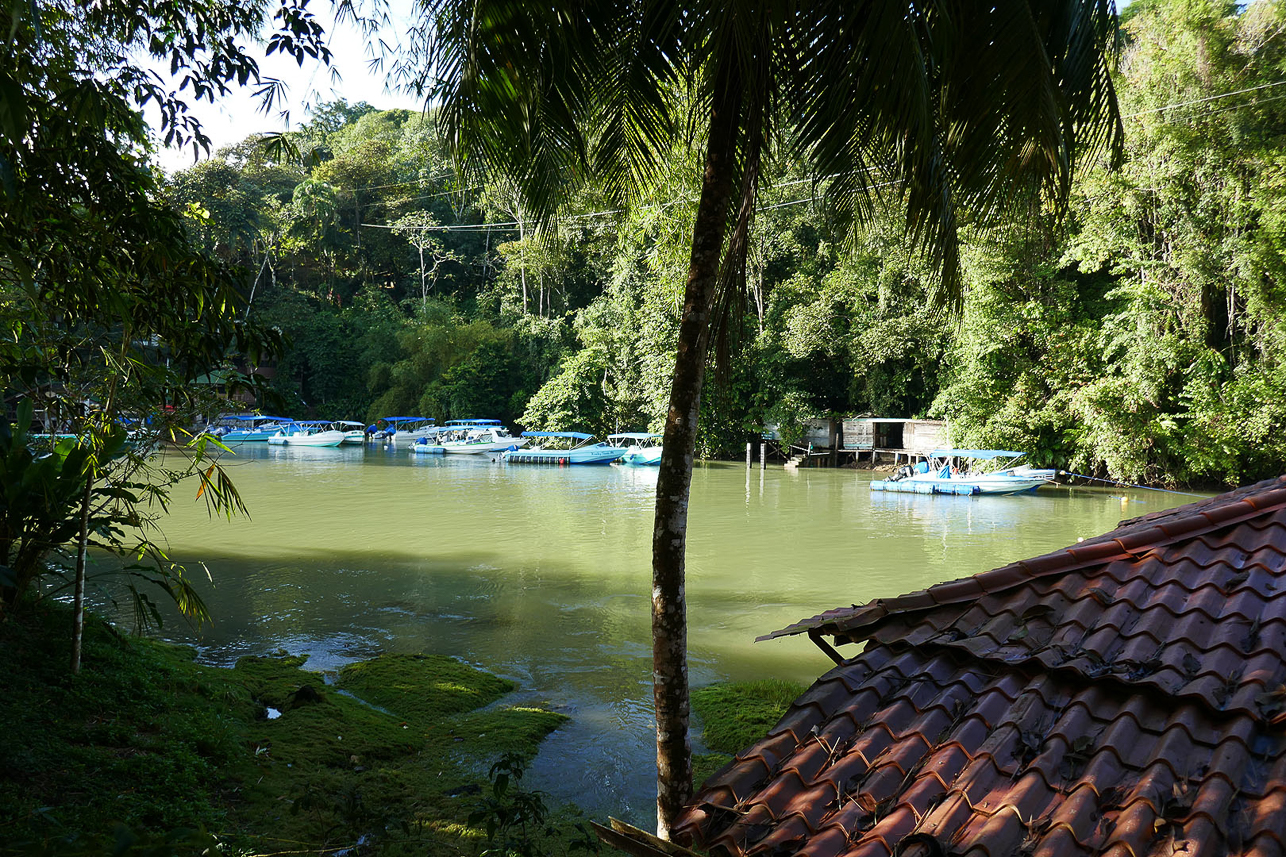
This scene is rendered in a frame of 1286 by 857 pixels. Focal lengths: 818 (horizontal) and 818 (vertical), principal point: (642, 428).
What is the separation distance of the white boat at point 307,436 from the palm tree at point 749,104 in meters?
39.5

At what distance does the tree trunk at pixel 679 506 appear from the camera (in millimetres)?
4258

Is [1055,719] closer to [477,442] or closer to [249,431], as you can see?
[477,442]

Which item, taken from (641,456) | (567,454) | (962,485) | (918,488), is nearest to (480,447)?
(567,454)

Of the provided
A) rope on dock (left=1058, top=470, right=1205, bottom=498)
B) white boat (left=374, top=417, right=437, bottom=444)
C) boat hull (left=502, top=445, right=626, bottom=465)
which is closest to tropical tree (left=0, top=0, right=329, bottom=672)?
rope on dock (left=1058, top=470, right=1205, bottom=498)

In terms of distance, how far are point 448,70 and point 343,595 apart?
10.1 metres

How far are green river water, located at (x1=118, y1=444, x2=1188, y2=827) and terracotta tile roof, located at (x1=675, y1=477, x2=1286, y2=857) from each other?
356cm

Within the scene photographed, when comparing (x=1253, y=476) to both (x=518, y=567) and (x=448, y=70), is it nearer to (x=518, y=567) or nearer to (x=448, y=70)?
(x=518, y=567)

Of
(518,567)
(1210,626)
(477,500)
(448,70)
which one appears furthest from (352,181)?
(1210,626)

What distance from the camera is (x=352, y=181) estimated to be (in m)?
48.7

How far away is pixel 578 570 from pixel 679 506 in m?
10.7

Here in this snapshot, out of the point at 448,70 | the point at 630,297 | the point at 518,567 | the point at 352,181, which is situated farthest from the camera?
the point at 352,181

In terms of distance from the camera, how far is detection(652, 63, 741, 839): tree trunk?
4.26 meters

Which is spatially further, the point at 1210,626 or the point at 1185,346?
the point at 1185,346

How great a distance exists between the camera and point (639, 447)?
35594 millimetres
